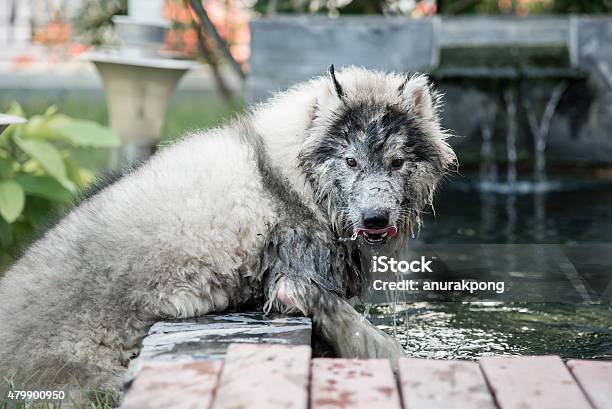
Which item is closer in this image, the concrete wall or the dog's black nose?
the dog's black nose

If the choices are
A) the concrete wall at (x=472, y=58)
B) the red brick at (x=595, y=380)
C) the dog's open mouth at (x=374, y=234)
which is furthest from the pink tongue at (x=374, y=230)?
the concrete wall at (x=472, y=58)

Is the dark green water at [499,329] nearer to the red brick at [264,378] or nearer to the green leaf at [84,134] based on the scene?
the red brick at [264,378]

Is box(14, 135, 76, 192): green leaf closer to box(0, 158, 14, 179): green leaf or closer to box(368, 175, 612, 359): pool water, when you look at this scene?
box(0, 158, 14, 179): green leaf

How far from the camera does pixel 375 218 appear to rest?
12.3 ft

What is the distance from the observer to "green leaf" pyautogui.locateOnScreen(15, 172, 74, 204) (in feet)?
19.2

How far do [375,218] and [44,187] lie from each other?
2.88 m

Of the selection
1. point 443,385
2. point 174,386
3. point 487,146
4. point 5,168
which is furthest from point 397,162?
point 487,146

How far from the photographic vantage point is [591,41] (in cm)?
912

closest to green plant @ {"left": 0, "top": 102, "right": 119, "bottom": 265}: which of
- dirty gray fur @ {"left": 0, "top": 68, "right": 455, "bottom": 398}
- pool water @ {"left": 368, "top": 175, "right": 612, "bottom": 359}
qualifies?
dirty gray fur @ {"left": 0, "top": 68, "right": 455, "bottom": 398}

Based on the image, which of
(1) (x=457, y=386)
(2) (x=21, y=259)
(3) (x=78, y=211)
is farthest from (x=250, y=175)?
(1) (x=457, y=386)

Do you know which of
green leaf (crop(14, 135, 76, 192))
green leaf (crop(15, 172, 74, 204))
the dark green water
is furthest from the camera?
green leaf (crop(15, 172, 74, 204))

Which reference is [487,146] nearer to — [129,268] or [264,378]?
[129,268]

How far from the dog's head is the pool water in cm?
80

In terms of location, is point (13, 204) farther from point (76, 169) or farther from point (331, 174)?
point (331, 174)
